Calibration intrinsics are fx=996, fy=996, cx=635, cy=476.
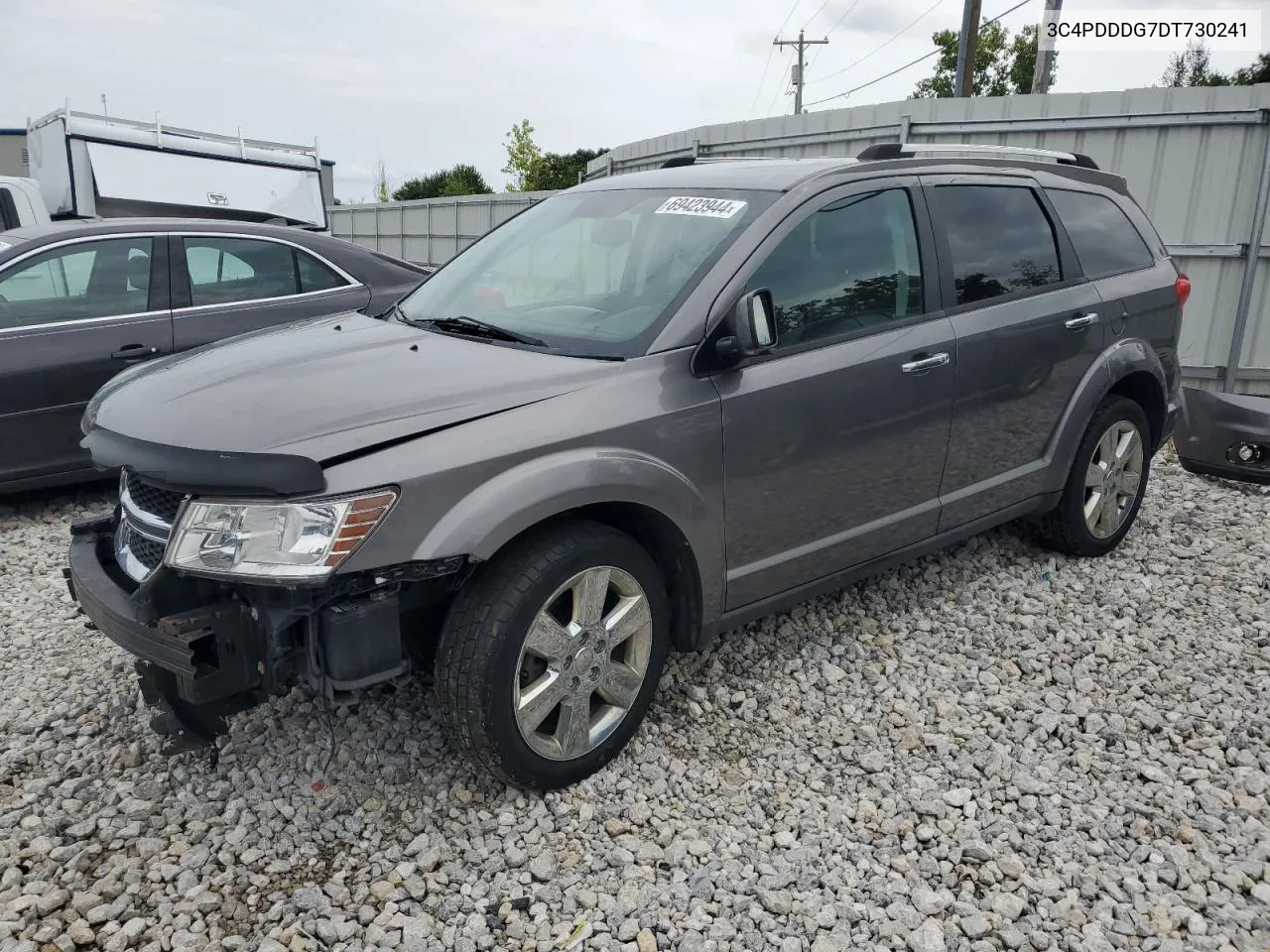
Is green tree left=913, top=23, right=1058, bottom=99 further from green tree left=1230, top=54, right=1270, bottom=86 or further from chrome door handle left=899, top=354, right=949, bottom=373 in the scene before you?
chrome door handle left=899, top=354, right=949, bottom=373

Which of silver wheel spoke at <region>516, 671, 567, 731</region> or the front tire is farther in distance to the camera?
silver wheel spoke at <region>516, 671, 567, 731</region>

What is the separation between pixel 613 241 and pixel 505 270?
47cm

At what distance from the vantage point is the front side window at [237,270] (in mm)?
5816

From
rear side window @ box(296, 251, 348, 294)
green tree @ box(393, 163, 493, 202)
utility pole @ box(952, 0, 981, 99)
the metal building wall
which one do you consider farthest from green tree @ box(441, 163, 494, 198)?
rear side window @ box(296, 251, 348, 294)

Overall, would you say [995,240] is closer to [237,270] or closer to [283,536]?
[283,536]

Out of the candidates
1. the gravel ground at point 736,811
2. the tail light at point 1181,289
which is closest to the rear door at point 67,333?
the gravel ground at point 736,811

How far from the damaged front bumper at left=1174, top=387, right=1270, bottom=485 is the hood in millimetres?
4697

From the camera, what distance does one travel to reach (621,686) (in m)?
3.08

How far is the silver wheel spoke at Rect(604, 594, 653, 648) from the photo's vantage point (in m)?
2.98

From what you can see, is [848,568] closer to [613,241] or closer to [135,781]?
[613,241]

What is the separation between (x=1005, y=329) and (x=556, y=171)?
37.2 m

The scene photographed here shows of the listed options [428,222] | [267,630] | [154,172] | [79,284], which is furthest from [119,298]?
[428,222]

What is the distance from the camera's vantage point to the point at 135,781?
3.09 m

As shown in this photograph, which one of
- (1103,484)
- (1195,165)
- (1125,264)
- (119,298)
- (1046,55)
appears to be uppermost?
(1046,55)
